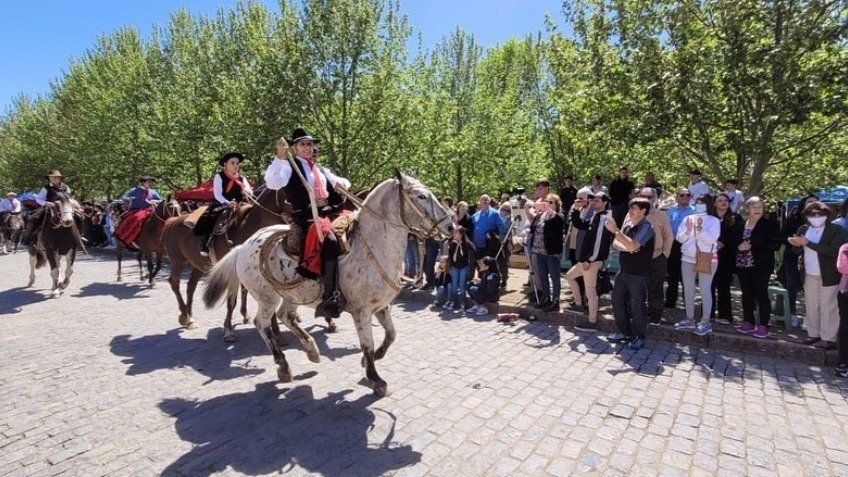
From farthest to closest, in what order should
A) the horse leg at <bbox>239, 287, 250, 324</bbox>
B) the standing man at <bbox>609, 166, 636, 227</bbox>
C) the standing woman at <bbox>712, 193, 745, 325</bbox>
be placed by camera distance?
the standing man at <bbox>609, 166, 636, 227</bbox>
the horse leg at <bbox>239, 287, 250, 324</bbox>
the standing woman at <bbox>712, 193, 745, 325</bbox>

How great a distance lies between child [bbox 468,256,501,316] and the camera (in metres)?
8.89

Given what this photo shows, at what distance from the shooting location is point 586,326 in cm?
772

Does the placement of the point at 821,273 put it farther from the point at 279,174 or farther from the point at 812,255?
the point at 279,174

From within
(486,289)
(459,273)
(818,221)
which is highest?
(818,221)

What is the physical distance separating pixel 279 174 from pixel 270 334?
6.49 ft

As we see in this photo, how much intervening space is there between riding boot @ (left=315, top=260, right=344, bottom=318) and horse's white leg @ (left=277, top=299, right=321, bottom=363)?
27.9 inches

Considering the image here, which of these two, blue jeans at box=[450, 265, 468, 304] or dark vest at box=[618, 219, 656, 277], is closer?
dark vest at box=[618, 219, 656, 277]

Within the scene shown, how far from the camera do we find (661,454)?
379cm

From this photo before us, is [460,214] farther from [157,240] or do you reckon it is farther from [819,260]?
[157,240]

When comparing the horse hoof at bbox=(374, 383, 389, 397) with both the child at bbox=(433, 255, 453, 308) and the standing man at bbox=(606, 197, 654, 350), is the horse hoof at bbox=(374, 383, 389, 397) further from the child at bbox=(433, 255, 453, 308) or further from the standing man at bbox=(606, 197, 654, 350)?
the child at bbox=(433, 255, 453, 308)

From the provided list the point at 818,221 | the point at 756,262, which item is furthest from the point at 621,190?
the point at 818,221

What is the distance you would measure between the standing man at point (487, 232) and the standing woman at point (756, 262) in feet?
13.7

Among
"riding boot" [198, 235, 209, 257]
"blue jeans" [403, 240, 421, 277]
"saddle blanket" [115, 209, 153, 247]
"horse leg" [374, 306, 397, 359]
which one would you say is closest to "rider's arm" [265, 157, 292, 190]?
"horse leg" [374, 306, 397, 359]

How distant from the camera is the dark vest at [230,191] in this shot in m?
7.51
